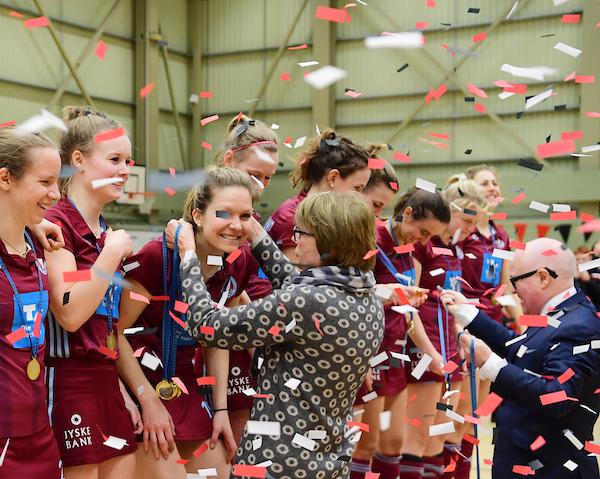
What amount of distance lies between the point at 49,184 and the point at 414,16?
10.6 meters

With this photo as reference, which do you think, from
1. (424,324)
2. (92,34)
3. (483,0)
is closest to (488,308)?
(424,324)

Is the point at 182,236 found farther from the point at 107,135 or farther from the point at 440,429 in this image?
the point at 440,429

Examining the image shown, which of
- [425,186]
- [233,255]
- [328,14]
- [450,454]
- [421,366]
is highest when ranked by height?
[328,14]

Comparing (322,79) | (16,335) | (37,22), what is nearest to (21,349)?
(16,335)

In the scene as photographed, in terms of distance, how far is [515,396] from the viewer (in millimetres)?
2773

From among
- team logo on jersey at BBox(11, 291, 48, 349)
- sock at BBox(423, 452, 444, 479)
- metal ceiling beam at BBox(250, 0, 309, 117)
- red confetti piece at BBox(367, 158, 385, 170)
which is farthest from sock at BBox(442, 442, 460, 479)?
metal ceiling beam at BBox(250, 0, 309, 117)

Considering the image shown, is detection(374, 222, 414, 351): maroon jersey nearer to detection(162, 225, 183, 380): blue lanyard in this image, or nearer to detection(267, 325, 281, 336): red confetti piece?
detection(162, 225, 183, 380): blue lanyard

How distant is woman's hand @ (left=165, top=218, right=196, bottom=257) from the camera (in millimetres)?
2488

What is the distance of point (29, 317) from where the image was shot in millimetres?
2109

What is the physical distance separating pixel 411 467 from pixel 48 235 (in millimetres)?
2497

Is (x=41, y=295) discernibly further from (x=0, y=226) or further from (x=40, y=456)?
(x=40, y=456)

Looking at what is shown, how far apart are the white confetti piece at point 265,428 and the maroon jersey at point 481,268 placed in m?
2.72

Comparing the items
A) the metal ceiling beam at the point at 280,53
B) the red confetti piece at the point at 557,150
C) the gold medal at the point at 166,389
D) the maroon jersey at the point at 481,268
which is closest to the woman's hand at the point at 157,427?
the gold medal at the point at 166,389

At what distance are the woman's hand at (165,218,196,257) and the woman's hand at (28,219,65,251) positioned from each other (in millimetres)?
362
